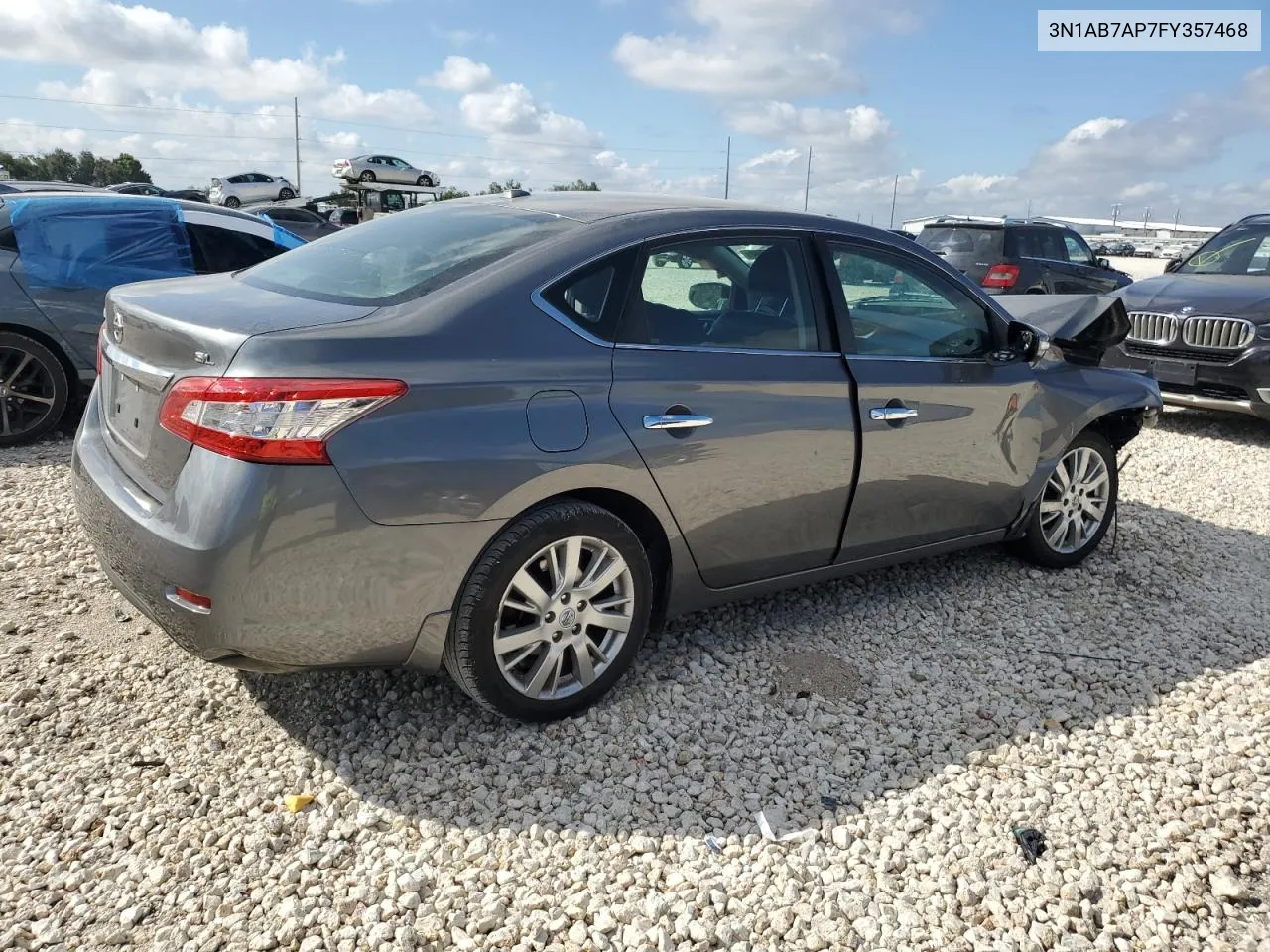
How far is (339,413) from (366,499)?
9.2 inches

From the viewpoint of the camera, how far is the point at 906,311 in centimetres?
389

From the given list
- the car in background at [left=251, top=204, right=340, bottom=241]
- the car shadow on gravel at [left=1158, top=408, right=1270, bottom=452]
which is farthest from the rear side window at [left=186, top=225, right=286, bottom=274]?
the car in background at [left=251, top=204, right=340, bottom=241]

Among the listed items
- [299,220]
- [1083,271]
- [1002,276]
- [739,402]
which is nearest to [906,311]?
[739,402]

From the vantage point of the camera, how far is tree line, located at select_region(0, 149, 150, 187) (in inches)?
2832

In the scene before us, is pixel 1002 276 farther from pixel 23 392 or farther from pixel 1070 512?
pixel 23 392

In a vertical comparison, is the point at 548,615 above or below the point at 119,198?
below

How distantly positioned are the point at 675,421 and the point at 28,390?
5.16 m

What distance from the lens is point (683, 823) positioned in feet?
8.95

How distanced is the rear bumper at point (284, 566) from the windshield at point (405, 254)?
2.35ft

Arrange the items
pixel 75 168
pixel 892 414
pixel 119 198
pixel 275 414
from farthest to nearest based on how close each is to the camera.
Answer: pixel 75 168 < pixel 119 198 < pixel 892 414 < pixel 275 414

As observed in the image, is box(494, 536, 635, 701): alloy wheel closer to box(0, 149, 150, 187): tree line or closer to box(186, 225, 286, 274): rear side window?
box(186, 225, 286, 274): rear side window

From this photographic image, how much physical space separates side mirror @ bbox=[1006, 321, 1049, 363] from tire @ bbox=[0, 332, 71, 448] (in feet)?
18.9

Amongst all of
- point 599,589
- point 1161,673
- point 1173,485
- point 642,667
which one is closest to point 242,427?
point 599,589

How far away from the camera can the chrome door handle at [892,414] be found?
11.9 ft
